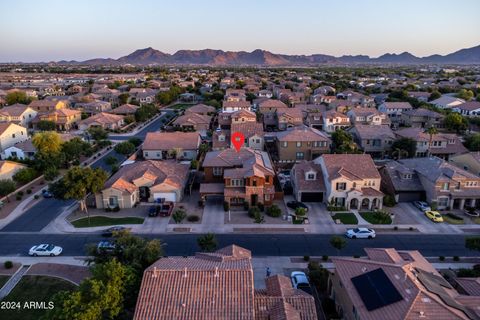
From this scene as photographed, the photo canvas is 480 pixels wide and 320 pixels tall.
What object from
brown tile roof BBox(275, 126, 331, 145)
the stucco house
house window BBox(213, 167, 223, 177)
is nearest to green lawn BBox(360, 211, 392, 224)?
house window BBox(213, 167, 223, 177)

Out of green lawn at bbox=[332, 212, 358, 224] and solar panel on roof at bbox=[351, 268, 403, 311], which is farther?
green lawn at bbox=[332, 212, 358, 224]

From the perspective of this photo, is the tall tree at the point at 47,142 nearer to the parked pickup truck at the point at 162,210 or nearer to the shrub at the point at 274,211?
the parked pickup truck at the point at 162,210

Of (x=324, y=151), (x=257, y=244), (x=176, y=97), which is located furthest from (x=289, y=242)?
(x=176, y=97)

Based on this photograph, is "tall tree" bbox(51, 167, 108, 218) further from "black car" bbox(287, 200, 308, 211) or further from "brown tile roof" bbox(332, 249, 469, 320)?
"brown tile roof" bbox(332, 249, 469, 320)

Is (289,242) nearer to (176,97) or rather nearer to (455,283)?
(455,283)

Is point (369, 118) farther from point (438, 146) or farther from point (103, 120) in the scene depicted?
point (103, 120)

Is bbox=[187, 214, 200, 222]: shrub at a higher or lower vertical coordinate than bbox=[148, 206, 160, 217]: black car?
lower

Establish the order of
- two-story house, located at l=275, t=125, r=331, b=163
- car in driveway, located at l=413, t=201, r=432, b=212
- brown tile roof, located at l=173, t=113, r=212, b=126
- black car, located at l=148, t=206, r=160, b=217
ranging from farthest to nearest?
brown tile roof, located at l=173, t=113, r=212, b=126 < two-story house, located at l=275, t=125, r=331, b=163 < car in driveway, located at l=413, t=201, r=432, b=212 < black car, located at l=148, t=206, r=160, b=217
